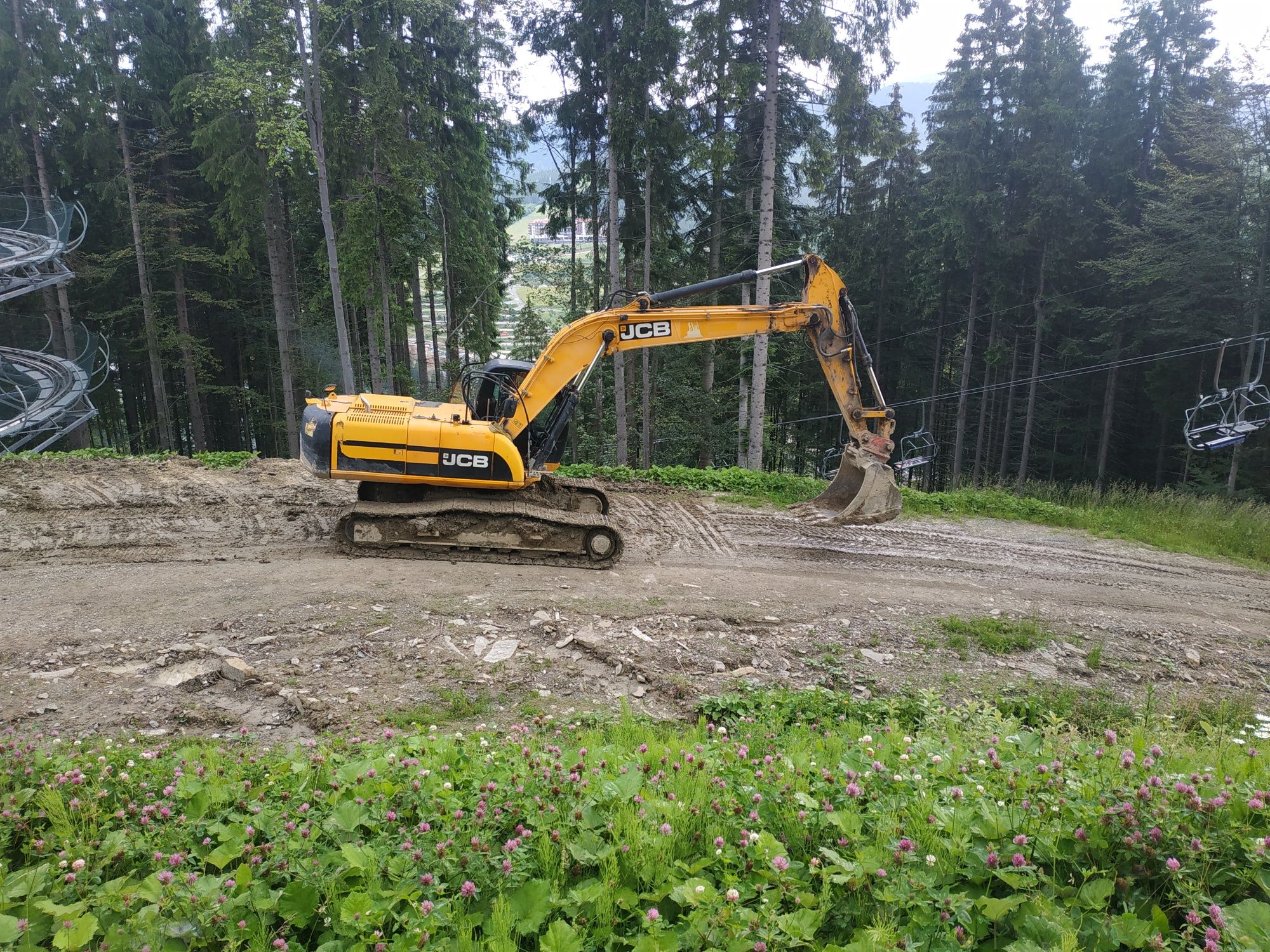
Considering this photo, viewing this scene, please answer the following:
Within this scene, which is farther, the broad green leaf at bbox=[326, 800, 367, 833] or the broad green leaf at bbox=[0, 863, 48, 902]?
the broad green leaf at bbox=[326, 800, 367, 833]

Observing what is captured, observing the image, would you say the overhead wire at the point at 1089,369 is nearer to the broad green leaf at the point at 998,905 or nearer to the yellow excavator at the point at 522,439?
the yellow excavator at the point at 522,439

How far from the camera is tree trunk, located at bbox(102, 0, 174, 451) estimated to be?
19453 millimetres

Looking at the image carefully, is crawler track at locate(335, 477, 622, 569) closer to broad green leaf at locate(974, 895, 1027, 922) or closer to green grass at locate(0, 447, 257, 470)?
green grass at locate(0, 447, 257, 470)

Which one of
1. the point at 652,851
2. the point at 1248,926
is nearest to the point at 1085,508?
the point at 1248,926

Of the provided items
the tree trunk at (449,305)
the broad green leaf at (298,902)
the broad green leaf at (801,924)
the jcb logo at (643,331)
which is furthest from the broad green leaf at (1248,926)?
the tree trunk at (449,305)

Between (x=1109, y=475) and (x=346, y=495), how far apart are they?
25.0 meters

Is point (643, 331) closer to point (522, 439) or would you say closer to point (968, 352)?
point (522, 439)

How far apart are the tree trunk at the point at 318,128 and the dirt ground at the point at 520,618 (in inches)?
156

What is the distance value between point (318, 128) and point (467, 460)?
861 centimetres

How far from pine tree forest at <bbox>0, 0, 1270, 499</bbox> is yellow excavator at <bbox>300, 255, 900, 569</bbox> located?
4707 mm

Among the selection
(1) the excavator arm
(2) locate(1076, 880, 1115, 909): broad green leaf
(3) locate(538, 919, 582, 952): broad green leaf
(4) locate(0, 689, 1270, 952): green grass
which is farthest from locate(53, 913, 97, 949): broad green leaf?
(1) the excavator arm

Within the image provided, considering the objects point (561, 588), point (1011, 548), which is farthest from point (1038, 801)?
point (1011, 548)

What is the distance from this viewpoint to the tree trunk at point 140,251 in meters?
19.5

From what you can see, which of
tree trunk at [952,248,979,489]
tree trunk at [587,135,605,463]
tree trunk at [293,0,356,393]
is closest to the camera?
tree trunk at [293,0,356,393]
